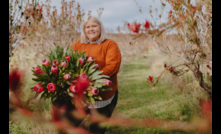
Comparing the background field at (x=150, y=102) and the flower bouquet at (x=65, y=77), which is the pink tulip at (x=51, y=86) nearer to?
the flower bouquet at (x=65, y=77)

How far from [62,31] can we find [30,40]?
159 cm

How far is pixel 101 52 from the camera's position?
222 centimetres

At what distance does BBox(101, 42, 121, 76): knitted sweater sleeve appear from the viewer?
2.00m

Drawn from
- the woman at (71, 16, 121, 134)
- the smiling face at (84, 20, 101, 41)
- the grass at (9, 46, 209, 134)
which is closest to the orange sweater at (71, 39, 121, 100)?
the woman at (71, 16, 121, 134)

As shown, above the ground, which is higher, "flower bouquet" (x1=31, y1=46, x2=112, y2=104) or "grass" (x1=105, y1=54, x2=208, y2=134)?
"flower bouquet" (x1=31, y1=46, x2=112, y2=104)

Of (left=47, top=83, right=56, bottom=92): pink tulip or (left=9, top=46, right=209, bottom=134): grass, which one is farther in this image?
(left=9, top=46, right=209, bottom=134): grass

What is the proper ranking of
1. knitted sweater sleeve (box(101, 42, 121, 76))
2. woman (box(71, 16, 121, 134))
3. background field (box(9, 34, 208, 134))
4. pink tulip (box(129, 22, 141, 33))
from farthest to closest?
background field (box(9, 34, 208, 134))
woman (box(71, 16, 121, 134))
knitted sweater sleeve (box(101, 42, 121, 76))
pink tulip (box(129, 22, 141, 33))

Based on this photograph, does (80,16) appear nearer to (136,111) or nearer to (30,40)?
(30,40)

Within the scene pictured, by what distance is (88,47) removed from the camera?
7.58 feet

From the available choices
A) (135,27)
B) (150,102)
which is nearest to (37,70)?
(135,27)

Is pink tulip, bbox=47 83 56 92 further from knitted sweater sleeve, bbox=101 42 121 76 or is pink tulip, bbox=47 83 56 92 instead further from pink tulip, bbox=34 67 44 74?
knitted sweater sleeve, bbox=101 42 121 76

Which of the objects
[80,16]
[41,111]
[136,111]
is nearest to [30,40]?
[80,16]

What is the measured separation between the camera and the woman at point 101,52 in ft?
6.96

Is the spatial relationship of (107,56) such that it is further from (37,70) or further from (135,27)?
(135,27)
